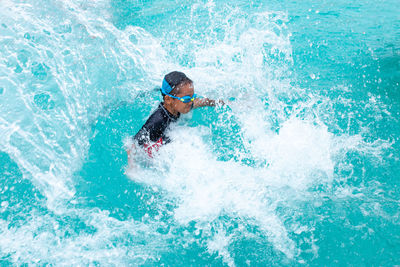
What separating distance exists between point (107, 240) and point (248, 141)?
2.29 metres

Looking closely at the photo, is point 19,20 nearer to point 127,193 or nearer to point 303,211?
point 127,193

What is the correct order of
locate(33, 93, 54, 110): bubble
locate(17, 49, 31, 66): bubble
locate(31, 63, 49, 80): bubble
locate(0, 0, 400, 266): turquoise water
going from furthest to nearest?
locate(17, 49, 31, 66): bubble, locate(31, 63, 49, 80): bubble, locate(33, 93, 54, 110): bubble, locate(0, 0, 400, 266): turquoise water

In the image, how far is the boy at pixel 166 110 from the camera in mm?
3488

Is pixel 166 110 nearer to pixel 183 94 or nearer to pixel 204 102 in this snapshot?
pixel 183 94

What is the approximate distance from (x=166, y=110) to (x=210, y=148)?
966 mm

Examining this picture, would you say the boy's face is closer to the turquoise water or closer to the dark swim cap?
the dark swim cap

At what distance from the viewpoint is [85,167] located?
163 inches

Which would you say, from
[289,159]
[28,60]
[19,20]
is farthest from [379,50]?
[19,20]

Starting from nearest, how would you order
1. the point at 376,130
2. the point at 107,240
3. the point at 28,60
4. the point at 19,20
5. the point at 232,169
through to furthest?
the point at 107,240 < the point at 232,169 < the point at 376,130 < the point at 28,60 < the point at 19,20

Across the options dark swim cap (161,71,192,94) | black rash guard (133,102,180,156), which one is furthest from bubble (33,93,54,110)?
dark swim cap (161,71,192,94)

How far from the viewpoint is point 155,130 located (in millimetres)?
3521

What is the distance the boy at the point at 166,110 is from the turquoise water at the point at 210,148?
1.08 feet

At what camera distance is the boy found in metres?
3.49

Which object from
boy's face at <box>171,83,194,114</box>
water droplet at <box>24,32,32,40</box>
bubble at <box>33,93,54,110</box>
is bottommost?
bubble at <box>33,93,54,110</box>
